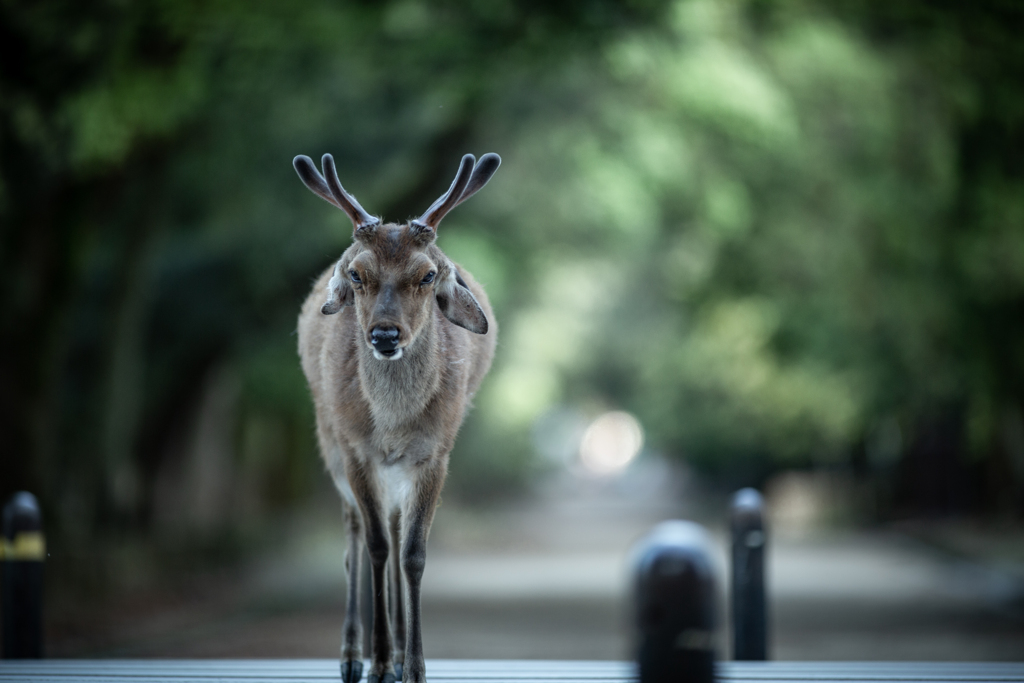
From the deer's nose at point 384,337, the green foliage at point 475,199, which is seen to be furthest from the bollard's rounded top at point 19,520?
the green foliage at point 475,199

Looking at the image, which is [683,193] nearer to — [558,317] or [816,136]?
[816,136]

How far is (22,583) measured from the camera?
7.31 meters

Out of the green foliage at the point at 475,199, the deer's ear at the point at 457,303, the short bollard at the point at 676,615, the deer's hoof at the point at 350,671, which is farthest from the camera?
the green foliage at the point at 475,199

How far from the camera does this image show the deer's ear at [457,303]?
14.7 feet

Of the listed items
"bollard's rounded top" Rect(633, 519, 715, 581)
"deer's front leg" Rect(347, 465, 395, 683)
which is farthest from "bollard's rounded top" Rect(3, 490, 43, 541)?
"bollard's rounded top" Rect(633, 519, 715, 581)

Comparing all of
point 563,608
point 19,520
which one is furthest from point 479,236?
point 19,520

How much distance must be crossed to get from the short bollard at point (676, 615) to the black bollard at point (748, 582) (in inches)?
165

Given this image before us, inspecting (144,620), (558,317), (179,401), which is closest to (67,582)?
(144,620)

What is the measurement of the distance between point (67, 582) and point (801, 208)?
10.8m

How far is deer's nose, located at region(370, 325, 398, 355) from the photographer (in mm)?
4215

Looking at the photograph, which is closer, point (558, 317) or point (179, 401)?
point (179, 401)

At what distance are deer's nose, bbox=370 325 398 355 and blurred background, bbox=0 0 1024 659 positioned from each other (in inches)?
289

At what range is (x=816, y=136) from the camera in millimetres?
17781

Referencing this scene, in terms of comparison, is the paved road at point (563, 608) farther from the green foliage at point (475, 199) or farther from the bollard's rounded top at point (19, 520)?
the bollard's rounded top at point (19, 520)
